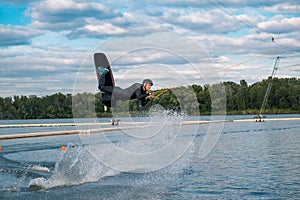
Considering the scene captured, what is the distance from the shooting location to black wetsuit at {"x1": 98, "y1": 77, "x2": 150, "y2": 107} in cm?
1393

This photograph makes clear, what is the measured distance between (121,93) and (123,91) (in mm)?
80

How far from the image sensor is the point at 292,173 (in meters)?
19.8

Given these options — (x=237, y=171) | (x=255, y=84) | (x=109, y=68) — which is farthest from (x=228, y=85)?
(x=109, y=68)

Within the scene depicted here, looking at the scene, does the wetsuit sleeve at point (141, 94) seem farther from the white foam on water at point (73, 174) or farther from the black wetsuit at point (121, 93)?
the white foam on water at point (73, 174)

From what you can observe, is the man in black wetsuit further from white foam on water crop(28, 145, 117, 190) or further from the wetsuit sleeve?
white foam on water crop(28, 145, 117, 190)

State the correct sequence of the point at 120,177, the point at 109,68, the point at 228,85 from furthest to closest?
1. the point at 228,85
2. the point at 120,177
3. the point at 109,68

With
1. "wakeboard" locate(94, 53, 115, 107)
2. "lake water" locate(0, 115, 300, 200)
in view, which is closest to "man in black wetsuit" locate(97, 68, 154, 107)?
"wakeboard" locate(94, 53, 115, 107)

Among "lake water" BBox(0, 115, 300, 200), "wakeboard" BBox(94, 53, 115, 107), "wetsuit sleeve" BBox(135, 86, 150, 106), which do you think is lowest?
"lake water" BBox(0, 115, 300, 200)

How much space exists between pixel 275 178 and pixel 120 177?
5805 millimetres

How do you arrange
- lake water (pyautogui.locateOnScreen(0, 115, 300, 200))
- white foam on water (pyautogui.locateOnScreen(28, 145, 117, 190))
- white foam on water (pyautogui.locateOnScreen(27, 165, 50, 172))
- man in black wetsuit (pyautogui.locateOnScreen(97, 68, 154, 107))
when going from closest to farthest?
man in black wetsuit (pyautogui.locateOnScreen(97, 68, 154, 107)) → lake water (pyautogui.locateOnScreen(0, 115, 300, 200)) → white foam on water (pyautogui.locateOnScreen(28, 145, 117, 190)) → white foam on water (pyautogui.locateOnScreen(27, 165, 50, 172))

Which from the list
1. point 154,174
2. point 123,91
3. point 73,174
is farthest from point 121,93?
point 154,174

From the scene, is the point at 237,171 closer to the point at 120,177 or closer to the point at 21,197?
the point at 120,177

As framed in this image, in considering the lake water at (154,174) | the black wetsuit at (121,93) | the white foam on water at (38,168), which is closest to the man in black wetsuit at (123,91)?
the black wetsuit at (121,93)

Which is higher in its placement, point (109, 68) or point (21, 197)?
point (109, 68)
